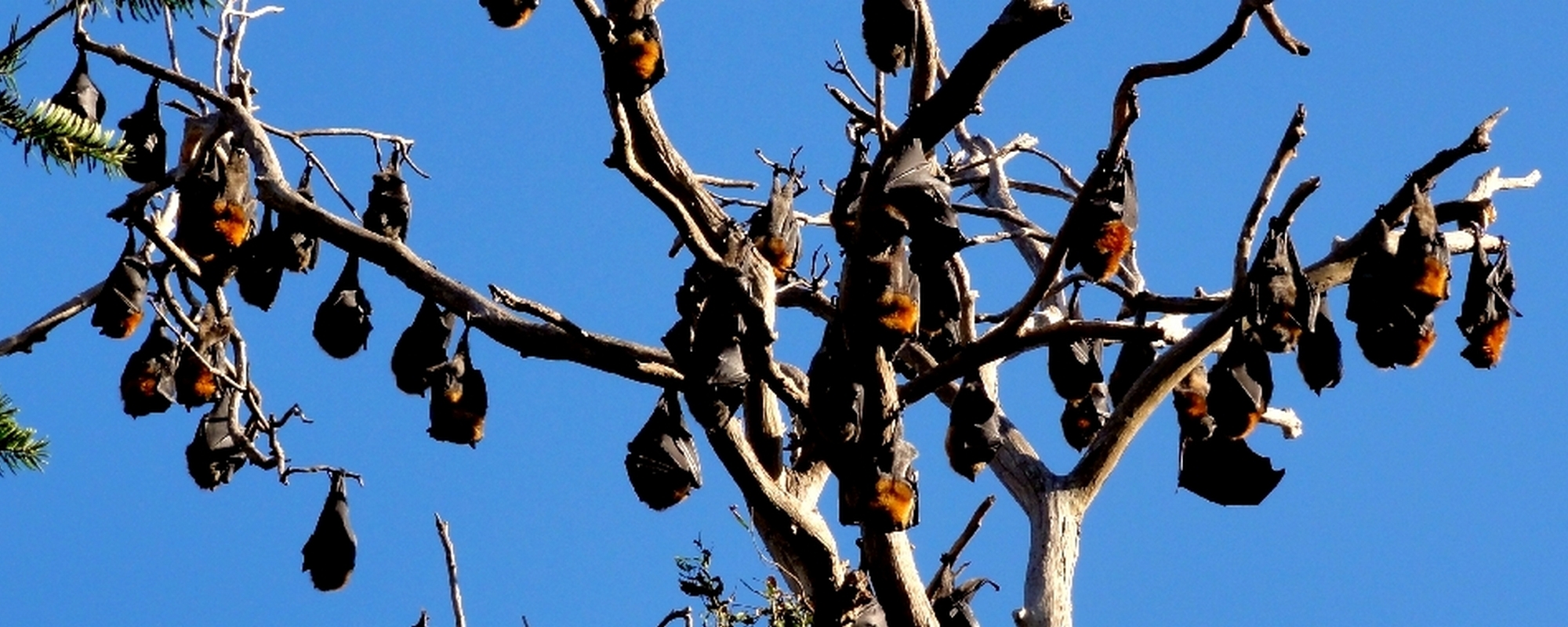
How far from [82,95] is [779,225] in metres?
5.34

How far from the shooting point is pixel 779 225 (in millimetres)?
9281

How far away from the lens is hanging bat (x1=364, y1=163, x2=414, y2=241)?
10.4 meters

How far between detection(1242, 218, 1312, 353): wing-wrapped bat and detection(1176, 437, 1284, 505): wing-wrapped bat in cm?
168

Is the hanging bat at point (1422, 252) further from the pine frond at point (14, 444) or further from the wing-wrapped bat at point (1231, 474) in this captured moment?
the pine frond at point (14, 444)

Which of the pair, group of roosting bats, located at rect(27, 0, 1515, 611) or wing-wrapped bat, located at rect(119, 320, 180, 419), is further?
wing-wrapped bat, located at rect(119, 320, 180, 419)

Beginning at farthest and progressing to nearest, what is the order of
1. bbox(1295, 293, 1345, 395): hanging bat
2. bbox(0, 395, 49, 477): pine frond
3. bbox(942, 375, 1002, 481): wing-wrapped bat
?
bbox(942, 375, 1002, 481): wing-wrapped bat
bbox(1295, 293, 1345, 395): hanging bat
bbox(0, 395, 49, 477): pine frond

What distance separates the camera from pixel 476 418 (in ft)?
31.7

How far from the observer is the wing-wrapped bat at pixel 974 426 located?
954cm

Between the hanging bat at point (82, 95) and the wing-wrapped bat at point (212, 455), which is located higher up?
the hanging bat at point (82, 95)

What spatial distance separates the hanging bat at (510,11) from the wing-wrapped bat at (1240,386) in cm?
435

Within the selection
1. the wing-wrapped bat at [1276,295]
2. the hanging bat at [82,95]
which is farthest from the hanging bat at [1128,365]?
the hanging bat at [82,95]

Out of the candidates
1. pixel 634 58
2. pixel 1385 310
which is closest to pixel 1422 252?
pixel 1385 310

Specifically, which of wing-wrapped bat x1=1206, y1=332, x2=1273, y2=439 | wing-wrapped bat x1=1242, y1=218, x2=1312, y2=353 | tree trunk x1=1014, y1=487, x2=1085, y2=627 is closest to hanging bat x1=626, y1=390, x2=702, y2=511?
tree trunk x1=1014, y1=487, x2=1085, y2=627

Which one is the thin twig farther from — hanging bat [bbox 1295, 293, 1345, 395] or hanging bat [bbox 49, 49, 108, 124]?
hanging bat [bbox 49, 49, 108, 124]
